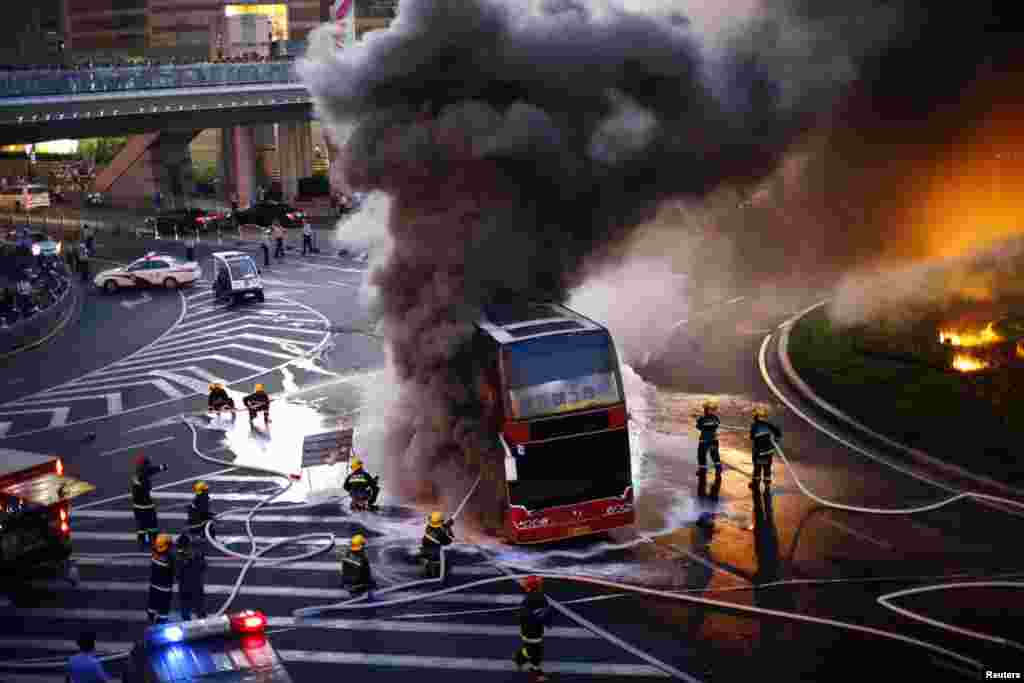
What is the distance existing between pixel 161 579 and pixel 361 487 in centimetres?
407

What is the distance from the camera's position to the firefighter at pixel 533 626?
11040 mm

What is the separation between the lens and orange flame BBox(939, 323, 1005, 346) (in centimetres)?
2142

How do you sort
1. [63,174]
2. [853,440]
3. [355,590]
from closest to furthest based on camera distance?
[355,590]
[853,440]
[63,174]

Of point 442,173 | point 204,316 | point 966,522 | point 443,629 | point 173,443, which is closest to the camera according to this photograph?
point 443,629

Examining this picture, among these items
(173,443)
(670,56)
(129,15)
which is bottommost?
(173,443)

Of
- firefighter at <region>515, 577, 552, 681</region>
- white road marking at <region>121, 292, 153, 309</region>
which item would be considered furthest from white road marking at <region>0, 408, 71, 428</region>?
firefighter at <region>515, 577, 552, 681</region>

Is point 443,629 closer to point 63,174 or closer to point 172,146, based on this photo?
point 172,146

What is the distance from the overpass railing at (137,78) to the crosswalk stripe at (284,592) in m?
30.4

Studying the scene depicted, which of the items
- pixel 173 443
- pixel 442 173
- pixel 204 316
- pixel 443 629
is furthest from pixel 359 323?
pixel 443 629

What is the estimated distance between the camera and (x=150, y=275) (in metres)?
40.1

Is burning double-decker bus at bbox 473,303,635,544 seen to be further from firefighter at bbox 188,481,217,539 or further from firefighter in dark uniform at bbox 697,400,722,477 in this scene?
firefighter at bbox 188,481,217,539

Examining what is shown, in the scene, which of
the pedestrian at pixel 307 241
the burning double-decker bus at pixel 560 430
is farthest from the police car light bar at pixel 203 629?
the pedestrian at pixel 307 241

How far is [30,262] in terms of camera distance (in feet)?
135

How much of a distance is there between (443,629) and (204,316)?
964 inches
